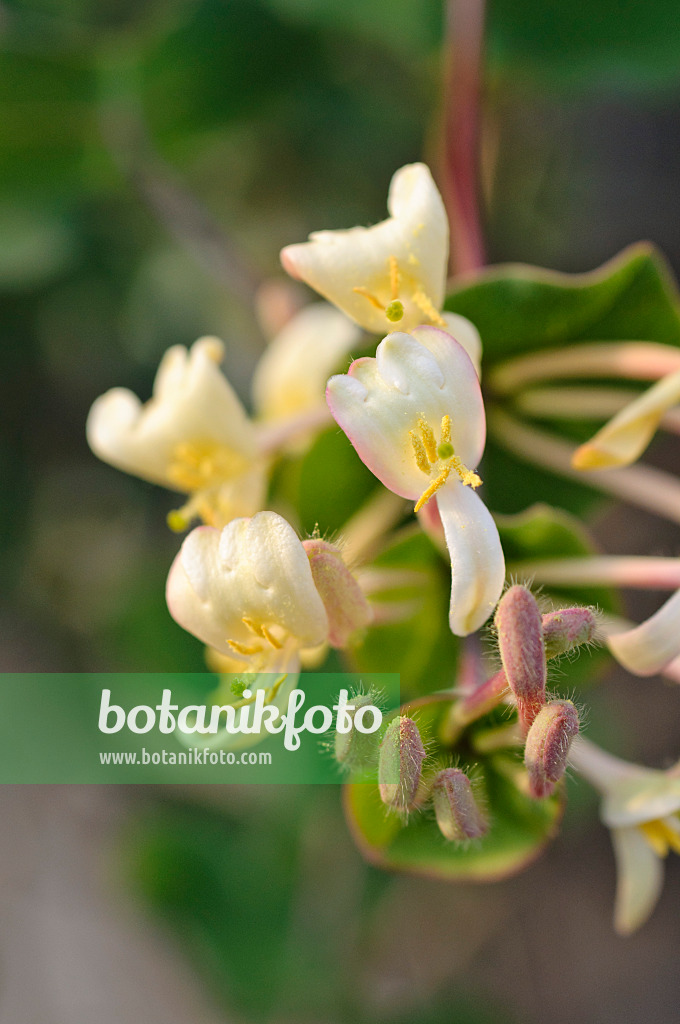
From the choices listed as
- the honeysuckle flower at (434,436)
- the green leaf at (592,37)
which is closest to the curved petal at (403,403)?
the honeysuckle flower at (434,436)

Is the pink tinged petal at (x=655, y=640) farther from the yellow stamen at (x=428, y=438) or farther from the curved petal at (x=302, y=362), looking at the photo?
the curved petal at (x=302, y=362)

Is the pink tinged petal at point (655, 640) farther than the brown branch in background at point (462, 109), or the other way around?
the brown branch in background at point (462, 109)

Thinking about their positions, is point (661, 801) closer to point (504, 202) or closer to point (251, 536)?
point (251, 536)

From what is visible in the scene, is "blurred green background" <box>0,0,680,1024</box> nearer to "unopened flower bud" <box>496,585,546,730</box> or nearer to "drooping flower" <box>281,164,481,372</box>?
"drooping flower" <box>281,164,481,372</box>

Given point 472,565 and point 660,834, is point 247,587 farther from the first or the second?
point 660,834

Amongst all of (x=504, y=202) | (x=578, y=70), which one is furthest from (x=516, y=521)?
(x=504, y=202)

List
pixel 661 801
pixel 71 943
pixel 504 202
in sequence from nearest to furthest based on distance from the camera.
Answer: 1. pixel 661 801
2. pixel 504 202
3. pixel 71 943
